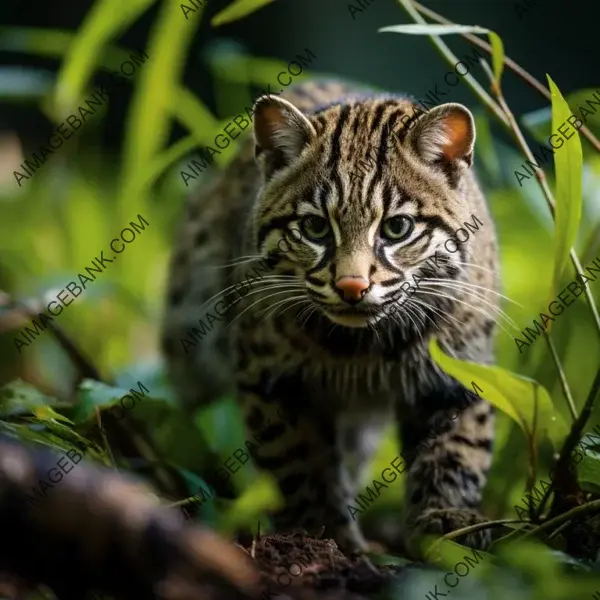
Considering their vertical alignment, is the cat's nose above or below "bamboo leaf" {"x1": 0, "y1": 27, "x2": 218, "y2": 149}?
below

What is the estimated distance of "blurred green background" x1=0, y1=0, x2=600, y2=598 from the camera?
9.04 ft

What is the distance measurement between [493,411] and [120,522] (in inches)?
65.7

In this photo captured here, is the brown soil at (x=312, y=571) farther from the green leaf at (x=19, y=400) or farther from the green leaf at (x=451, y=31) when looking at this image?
the green leaf at (x=451, y=31)

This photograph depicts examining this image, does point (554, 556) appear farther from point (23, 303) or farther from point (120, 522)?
point (23, 303)

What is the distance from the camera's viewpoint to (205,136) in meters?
3.35

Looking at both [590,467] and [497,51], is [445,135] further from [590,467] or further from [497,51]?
[590,467]

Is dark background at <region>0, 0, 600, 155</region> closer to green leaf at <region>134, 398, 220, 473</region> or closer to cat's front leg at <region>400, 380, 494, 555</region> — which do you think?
cat's front leg at <region>400, 380, 494, 555</region>

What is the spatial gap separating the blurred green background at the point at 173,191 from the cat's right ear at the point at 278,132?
0.45 m

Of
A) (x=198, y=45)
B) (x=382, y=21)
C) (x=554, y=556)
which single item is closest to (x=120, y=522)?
(x=554, y=556)

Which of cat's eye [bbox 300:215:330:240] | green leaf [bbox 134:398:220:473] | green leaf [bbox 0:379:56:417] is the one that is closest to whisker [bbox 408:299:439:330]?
cat's eye [bbox 300:215:330:240]

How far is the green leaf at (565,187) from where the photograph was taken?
2027 millimetres

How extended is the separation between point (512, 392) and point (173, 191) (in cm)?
351

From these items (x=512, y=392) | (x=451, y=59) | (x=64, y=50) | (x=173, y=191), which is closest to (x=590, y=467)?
(x=512, y=392)

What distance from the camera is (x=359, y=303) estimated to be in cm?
218
